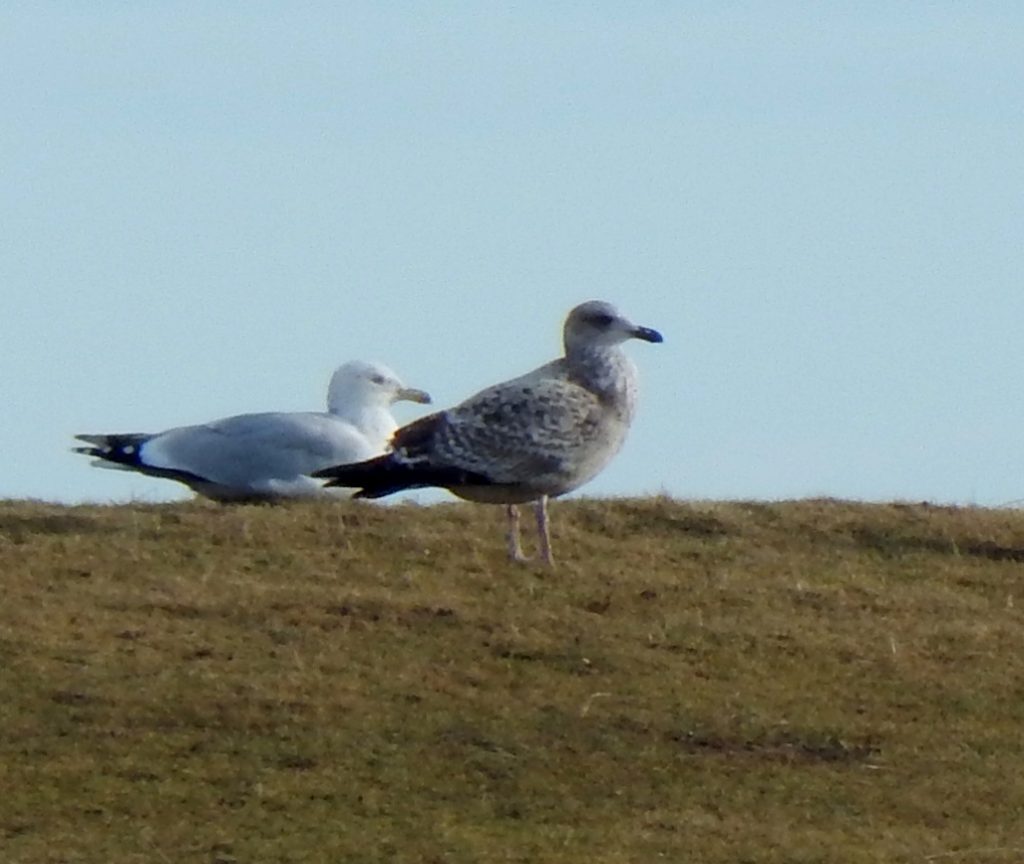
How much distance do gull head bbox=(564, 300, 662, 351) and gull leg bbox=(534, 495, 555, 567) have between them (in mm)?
944

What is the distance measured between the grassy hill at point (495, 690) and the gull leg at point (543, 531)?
0.65ft

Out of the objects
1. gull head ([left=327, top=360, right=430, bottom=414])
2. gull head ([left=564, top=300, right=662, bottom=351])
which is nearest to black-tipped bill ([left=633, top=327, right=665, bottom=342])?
gull head ([left=564, top=300, right=662, bottom=351])

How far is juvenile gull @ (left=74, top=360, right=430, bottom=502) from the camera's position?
15.1 m

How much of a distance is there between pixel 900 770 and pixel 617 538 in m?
3.66

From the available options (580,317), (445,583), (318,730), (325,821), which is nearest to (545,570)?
(445,583)

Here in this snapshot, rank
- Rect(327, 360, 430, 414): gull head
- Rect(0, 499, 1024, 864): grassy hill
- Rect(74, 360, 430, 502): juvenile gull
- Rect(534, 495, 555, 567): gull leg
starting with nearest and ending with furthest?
1. Rect(0, 499, 1024, 864): grassy hill
2. Rect(534, 495, 555, 567): gull leg
3. Rect(74, 360, 430, 502): juvenile gull
4. Rect(327, 360, 430, 414): gull head

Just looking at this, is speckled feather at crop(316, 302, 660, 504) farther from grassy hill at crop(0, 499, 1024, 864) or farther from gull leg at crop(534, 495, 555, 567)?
grassy hill at crop(0, 499, 1024, 864)

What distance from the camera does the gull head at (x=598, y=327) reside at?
13430 mm

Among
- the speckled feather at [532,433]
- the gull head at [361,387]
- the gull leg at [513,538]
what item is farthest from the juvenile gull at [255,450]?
the gull leg at [513,538]

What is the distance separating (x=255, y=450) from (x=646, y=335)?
286cm

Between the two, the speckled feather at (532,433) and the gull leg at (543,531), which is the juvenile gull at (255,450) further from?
the gull leg at (543,531)

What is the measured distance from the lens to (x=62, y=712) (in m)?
10.4

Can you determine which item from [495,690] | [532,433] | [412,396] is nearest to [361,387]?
[412,396]

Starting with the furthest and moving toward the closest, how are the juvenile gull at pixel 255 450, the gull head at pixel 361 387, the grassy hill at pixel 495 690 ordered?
the gull head at pixel 361 387
the juvenile gull at pixel 255 450
the grassy hill at pixel 495 690
